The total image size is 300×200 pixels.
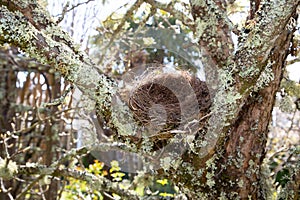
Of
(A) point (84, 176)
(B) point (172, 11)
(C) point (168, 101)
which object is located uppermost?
(B) point (172, 11)

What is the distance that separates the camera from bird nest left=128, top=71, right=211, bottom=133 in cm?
96

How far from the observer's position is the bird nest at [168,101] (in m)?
0.96

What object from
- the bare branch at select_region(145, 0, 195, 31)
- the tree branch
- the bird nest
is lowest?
the tree branch

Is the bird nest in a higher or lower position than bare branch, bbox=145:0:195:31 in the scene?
lower

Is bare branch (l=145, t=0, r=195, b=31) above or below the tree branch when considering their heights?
above

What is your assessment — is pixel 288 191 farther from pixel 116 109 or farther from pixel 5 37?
pixel 5 37

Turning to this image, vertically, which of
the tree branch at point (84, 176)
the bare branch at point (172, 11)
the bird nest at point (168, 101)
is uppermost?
the bare branch at point (172, 11)

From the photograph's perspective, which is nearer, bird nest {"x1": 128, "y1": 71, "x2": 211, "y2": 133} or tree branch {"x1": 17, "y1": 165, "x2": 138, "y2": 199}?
bird nest {"x1": 128, "y1": 71, "x2": 211, "y2": 133}

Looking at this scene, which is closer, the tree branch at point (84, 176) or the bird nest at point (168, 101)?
the bird nest at point (168, 101)

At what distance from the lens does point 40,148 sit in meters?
3.50

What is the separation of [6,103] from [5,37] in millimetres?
2560

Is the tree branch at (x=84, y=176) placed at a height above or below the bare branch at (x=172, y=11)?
below

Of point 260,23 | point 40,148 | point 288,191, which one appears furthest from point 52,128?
point 260,23

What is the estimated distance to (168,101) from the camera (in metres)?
0.99
